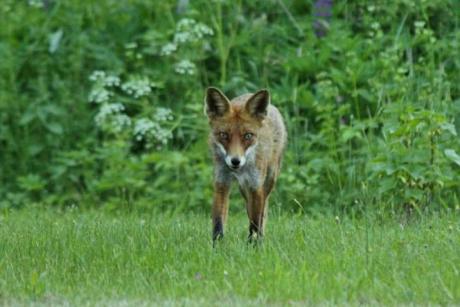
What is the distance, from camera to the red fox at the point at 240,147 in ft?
29.0

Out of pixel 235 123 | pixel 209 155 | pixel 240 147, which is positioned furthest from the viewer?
pixel 209 155

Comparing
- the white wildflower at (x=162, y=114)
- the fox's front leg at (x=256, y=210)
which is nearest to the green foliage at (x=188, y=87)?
the white wildflower at (x=162, y=114)

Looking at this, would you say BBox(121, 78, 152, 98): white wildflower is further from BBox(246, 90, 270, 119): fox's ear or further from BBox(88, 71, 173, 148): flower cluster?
BBox(246, 90, 270, 119): fox's ear

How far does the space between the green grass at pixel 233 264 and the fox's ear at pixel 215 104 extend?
40.4 inches

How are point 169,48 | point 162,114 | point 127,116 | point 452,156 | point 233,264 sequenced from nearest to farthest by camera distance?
point 233,264 → point 452,156 → point 162,114 → point 169,48 → point 127,116

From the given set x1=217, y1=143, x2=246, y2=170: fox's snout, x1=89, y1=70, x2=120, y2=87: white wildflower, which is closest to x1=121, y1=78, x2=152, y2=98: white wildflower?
x1=89, y1=70, x2=120, y2=87: white wildflower

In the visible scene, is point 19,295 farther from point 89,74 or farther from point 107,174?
point 89,74

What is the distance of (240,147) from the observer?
8.79 m

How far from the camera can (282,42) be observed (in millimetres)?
14508

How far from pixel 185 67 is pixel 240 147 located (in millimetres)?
5130

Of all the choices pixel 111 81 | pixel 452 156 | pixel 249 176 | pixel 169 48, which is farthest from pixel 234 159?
pixel 111 81

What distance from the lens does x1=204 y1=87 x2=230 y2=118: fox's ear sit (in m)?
8.94

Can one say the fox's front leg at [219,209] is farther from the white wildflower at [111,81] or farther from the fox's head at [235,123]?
the white wildflower at [111,81]

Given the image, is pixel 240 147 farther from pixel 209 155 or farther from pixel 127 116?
pixel 127 116
